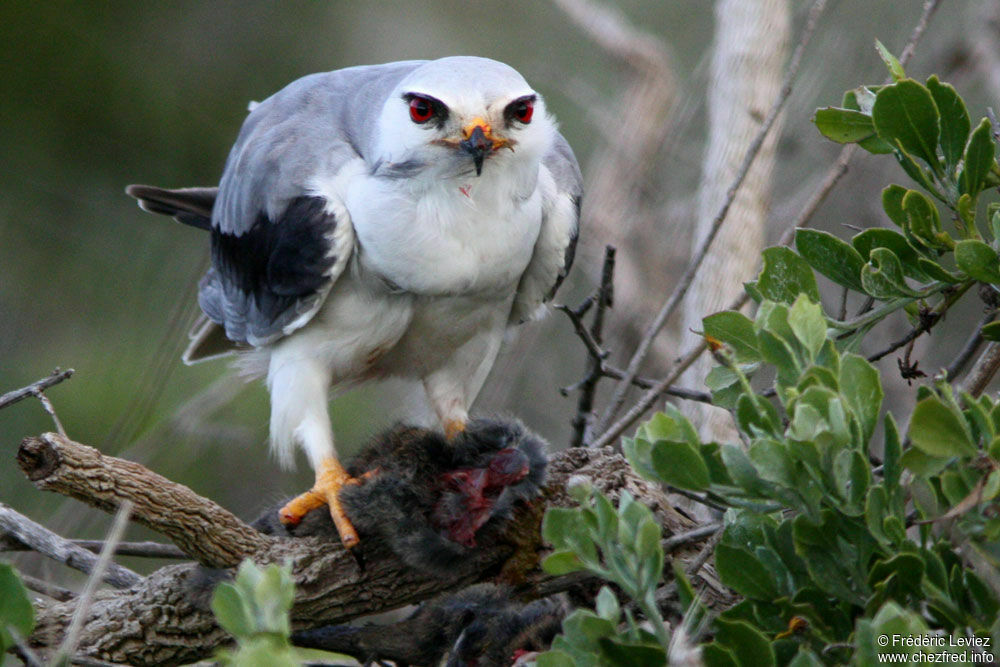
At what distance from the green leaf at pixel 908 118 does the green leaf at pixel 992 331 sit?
13.3 inches

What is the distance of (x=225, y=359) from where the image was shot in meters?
5.91

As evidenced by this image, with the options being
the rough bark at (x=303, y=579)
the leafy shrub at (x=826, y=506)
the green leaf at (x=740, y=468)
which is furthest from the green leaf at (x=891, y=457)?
the rough bark at (x=303, y=579)

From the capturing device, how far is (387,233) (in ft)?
10.2

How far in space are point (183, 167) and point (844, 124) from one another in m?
5.27

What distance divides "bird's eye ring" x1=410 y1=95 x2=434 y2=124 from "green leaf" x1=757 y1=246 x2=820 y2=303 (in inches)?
47.4

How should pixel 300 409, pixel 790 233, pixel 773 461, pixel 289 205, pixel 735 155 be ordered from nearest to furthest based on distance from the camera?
pixel 773 461 < pixel 790 233 < pixel 289 205 < pixel 300 409 < pixel 735 155

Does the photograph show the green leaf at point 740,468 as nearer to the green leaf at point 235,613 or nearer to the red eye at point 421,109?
the green leaf at point 235,613

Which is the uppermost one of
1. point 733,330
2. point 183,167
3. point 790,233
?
point 183,167

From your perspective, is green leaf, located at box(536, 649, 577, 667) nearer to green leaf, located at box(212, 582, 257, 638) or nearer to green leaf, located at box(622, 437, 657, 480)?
green leaf, located at box(622, 437, 657, 480)

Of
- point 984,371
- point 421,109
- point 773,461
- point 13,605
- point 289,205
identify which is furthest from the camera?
point 289,205

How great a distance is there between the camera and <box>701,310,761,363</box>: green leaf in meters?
2.06

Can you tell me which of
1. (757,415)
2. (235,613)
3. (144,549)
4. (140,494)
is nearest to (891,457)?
(757,415)

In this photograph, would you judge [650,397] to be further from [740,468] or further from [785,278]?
[740,468]

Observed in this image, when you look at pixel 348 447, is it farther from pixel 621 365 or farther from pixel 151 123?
pixel 151 123
